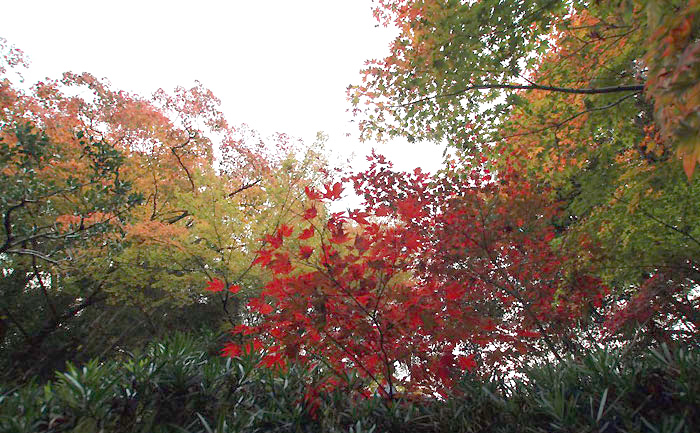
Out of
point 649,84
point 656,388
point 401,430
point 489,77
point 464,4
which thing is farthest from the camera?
point 489,77

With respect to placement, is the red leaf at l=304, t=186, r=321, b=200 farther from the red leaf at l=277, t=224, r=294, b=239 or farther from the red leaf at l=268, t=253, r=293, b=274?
the red leaf at l=268, t=253, r=293, b=274

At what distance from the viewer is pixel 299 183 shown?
9938 millimetres

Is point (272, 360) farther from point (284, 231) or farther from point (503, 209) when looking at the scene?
point (503, 209)

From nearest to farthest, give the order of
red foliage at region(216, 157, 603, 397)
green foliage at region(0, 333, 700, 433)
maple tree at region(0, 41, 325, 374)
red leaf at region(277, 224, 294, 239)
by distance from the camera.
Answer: green foliage at region(0, 333, 700, 433) → red leaf at region(277, 224, 294, 239) → red foliage at region(216, 157, 603, 397) → maple tree at region(0, 41, 325, 374)

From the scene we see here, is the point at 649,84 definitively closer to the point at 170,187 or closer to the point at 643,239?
the point at 643,239

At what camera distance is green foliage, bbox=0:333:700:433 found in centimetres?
252

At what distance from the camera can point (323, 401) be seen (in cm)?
334

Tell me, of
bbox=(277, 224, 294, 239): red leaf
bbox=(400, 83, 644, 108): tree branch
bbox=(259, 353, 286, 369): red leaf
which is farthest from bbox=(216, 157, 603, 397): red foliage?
bbox=(400, 83, 644, 108): tree branch

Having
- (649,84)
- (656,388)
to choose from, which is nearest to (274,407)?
(656,388)

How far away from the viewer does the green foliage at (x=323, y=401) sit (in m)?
2.52

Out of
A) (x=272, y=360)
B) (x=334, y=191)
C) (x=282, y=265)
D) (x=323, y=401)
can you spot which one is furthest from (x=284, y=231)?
(x=323, y=401)

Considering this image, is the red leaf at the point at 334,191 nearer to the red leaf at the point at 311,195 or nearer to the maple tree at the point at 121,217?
the red leaf at the point at 311,195

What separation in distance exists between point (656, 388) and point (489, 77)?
429 centimetres

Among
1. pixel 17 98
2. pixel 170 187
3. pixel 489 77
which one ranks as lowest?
pixel 489 77
